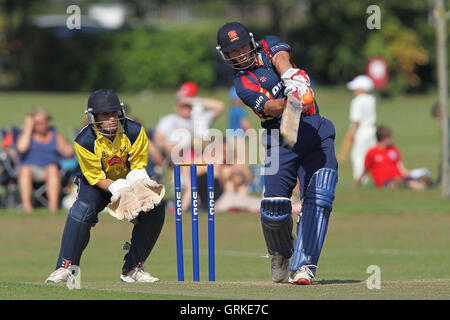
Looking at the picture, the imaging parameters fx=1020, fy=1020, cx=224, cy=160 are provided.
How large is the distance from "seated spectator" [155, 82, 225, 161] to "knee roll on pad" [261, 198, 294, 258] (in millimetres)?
8152

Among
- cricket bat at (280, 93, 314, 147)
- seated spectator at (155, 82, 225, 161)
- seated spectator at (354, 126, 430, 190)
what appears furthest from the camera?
seated spectator at (354, 126, 430, 190)

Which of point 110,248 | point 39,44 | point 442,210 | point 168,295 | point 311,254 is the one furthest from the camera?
point 39,44

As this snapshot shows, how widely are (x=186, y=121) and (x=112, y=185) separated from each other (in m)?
8.71

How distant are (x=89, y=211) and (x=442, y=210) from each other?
28.5 ft

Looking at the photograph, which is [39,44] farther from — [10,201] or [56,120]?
[10,201]

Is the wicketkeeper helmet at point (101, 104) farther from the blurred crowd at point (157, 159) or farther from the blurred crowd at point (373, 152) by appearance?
the blurred crowd at point (373, 152)

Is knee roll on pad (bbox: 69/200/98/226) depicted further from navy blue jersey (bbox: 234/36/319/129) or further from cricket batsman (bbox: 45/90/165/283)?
navy blue jersey (bbox: 234/36/319/129)

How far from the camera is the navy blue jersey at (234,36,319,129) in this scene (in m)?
8.16

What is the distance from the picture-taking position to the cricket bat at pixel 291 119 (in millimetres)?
7680

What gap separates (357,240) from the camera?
13719mm

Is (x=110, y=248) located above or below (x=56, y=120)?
below

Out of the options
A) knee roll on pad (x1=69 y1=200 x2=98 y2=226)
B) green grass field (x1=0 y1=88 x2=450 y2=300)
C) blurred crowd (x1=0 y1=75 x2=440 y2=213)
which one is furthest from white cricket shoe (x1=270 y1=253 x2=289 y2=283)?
blurred crowd (x1=0 y1=75 x2=440 y2=213)
